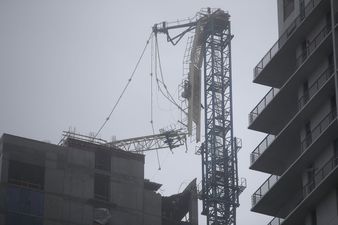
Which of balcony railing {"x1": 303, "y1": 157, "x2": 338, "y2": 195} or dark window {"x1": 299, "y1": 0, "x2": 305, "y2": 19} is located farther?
dark window {"x1": 299, "y1": 0, "x2": 305, "y2": 19}

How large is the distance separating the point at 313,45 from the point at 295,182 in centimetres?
868

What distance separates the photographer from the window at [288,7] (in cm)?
7950

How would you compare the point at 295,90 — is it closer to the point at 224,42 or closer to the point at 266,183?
the point at 266,183

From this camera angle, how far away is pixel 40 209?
131125mm

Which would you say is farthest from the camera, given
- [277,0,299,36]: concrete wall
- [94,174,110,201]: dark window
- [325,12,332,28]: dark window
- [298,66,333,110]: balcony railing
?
[94,174,110,201]: dark window

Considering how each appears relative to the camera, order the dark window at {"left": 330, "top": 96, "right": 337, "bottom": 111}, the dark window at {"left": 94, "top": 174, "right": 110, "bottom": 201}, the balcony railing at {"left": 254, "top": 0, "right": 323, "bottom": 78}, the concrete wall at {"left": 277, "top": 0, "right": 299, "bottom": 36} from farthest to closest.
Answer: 1. the dark window at {"left": 94, "top": 174, "right": 110, "bottom": 201}
2. the concrete wall at {"left": 277, "top": 0, "right": 299, "bottom": 36}
3. the balcony railing at {"left": 254, "top": 0, "right": 323, "bottom": 78}
4. the dark window at {"left": 330, "top": 96, "right": 337, "bottom": 111}

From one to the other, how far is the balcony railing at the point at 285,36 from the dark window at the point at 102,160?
209 feet

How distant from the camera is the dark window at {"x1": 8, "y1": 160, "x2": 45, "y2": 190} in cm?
13162

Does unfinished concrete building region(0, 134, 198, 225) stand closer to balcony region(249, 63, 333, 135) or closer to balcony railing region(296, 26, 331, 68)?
balcony region(249, 63, 333, 135)

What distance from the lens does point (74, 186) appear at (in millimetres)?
135375

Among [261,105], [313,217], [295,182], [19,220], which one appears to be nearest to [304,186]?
[295,182]

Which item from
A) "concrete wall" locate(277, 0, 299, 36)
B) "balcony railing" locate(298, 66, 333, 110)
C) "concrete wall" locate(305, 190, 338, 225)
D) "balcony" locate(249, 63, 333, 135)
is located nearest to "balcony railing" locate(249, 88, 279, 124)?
"balcony" locate(249, 63, 333, 135)

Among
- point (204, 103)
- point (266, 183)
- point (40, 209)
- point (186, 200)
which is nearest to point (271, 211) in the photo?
point (266, 183)

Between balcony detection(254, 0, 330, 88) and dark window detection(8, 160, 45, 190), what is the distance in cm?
5934
